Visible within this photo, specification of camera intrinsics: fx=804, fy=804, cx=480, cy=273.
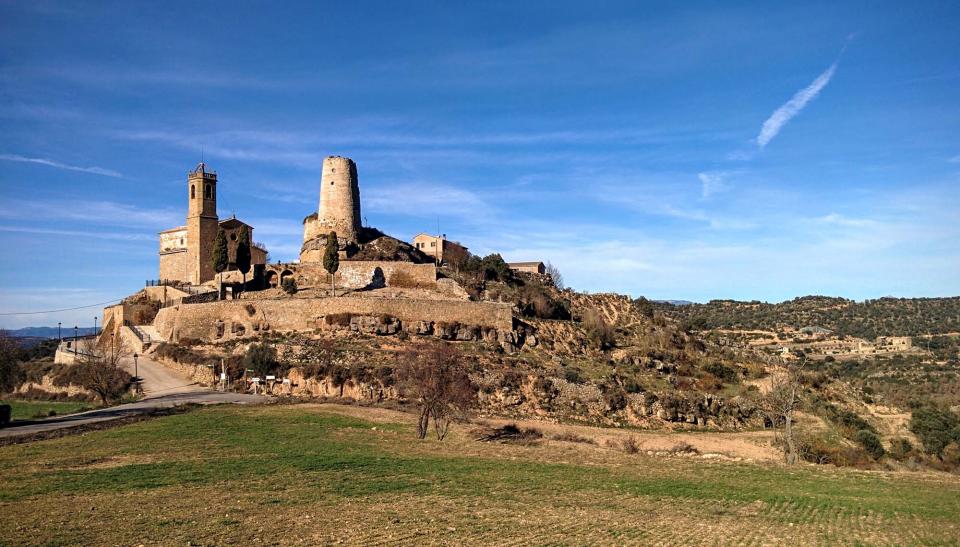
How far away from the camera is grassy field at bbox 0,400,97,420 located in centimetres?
3266

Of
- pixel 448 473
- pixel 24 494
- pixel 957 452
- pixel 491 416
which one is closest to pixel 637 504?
pixel 448 473

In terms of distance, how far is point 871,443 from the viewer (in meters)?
38.0

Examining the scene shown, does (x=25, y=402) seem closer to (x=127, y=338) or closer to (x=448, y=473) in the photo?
(x=127, y=338)

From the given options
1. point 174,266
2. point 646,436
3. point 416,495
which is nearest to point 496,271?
point 174,266

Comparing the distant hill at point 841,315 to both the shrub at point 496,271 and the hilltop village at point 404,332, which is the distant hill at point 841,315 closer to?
the hilltop village at point 404,332

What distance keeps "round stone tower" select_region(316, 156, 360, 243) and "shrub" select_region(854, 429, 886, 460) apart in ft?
126

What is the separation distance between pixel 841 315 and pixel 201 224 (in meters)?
72.0

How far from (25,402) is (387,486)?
111 feet

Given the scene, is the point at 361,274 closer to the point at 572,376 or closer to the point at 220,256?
the point at 220,256

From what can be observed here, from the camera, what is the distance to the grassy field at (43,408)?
32.7 m

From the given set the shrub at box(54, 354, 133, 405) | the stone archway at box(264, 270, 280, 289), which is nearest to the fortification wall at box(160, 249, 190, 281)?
the stone archway at box(264, 270, 280, 289)

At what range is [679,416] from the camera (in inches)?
1601

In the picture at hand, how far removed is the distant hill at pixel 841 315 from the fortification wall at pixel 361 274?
31099 millimetres

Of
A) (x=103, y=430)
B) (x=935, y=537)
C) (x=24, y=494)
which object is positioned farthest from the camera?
(x=103, y=430)
